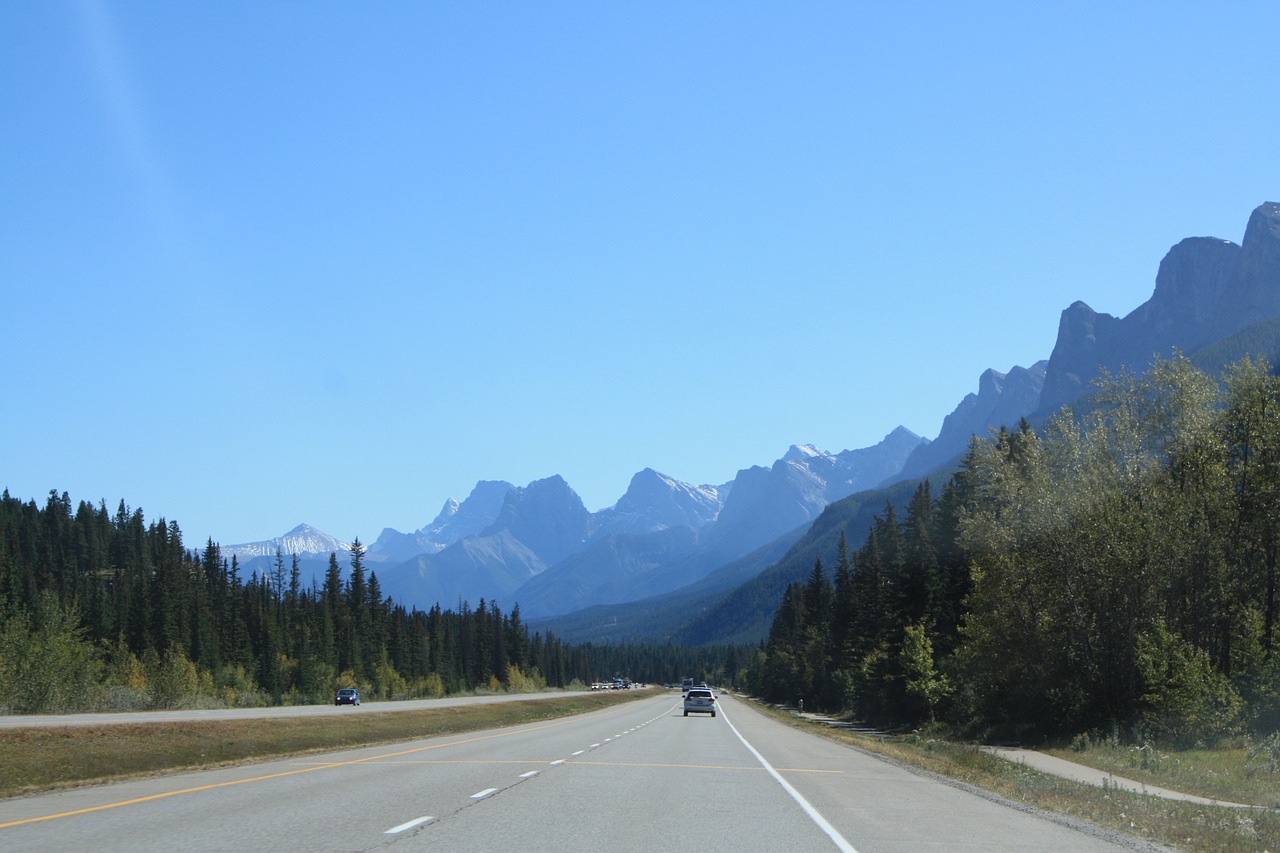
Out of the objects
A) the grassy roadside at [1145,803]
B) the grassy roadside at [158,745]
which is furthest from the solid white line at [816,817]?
the grassy roadside at [158,745]

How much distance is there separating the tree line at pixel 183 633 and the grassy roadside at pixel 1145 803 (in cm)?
3813

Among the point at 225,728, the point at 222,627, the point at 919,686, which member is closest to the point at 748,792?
the point at 225,728

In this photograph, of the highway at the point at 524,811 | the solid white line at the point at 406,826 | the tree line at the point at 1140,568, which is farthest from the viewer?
the tree line at the point at 1140,568

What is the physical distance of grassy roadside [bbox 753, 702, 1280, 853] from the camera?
14.1m

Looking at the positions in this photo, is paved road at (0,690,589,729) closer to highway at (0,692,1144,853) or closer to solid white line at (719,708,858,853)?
highway at (0,692,1144,853)

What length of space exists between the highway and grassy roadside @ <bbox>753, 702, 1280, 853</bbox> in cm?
101

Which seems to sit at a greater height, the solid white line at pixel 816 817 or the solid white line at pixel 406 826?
the solid white line at pixel 406 826

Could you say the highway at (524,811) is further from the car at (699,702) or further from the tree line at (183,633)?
the car at (699,702)

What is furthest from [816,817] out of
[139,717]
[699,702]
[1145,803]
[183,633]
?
[183,633]

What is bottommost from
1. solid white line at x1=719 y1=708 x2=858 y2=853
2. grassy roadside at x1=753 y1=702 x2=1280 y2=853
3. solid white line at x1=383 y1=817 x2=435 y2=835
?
grassy roadside at x1=753 y1=702 x2=1280 y2=853

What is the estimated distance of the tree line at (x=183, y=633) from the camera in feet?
174

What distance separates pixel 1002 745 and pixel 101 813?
37.9 m

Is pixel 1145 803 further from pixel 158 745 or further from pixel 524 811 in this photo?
pixel 158 745

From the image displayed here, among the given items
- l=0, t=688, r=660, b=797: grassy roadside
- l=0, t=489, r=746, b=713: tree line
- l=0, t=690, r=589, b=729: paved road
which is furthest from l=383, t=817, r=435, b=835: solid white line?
l=0, t=489, r=746, b=713: tree line
